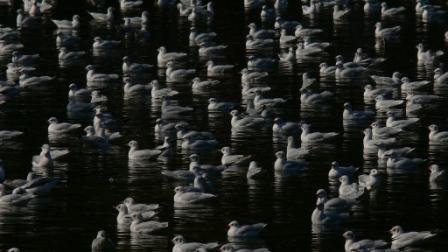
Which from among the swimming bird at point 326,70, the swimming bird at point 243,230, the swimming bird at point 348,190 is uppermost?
the swimming bird at point 326,70

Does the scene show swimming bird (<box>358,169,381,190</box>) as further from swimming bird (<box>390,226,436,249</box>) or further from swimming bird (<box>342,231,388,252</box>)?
swimming bird (<box>342,231,388,252</box>)

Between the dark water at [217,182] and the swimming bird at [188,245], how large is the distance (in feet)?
2.97

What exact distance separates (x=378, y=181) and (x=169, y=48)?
27974 millimetres

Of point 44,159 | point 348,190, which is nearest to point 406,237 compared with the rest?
point 348,190

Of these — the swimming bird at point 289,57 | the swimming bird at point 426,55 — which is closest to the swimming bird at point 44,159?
the swimming bird at point 289,57

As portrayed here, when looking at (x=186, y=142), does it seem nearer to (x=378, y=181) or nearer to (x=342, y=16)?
(x=378, y=181)

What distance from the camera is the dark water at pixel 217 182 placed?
41.0 metres

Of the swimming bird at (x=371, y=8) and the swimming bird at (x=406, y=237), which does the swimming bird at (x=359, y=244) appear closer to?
the swimming bird at (x=406, y=237)

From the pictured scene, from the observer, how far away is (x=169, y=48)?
7275 cm

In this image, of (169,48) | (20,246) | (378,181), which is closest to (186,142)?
(378,181)

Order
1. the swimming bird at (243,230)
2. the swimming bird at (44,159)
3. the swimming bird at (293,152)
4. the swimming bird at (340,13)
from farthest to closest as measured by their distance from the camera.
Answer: the swimming bird at (340,13), the swimming bird at (293,152), the swimming bird at (44,159), the swimming bird at (243,230)

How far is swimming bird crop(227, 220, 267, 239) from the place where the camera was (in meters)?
40.2

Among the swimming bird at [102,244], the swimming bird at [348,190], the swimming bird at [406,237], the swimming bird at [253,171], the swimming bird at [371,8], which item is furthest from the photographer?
the swimming bird at [371,8]

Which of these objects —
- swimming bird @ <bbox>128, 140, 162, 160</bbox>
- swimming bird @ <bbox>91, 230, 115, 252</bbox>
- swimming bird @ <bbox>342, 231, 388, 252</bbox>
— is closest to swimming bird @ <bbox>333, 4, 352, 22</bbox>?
swimming bird @ <bbox>128, 140, 162, 160</bbox>
